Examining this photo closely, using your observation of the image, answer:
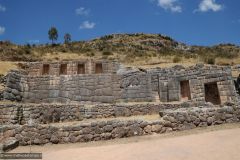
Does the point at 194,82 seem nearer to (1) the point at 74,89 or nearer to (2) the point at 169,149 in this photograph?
(1) the point at 74,89

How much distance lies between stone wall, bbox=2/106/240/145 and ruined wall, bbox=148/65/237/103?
5584 millimetres

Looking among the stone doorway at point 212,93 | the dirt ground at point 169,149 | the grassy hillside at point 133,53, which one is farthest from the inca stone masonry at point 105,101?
the grassy hillside at point 133,53

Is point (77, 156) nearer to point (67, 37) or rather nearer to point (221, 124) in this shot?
point (221, 124)

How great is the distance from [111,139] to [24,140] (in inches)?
110

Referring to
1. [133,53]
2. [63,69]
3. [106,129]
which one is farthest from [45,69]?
[133,53]

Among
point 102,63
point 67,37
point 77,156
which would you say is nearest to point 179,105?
point 102,63

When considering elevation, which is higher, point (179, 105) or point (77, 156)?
point (179, 105)

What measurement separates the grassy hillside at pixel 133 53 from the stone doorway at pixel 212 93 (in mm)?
11829

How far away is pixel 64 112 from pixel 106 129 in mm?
4484

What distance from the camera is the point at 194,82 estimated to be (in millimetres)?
15609

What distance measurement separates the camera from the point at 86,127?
9.35 meters

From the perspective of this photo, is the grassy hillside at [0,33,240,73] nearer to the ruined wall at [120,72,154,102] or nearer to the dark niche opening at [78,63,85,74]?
the dark niche opening at [78,63,85,74]

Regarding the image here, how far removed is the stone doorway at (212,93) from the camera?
15.2 meters

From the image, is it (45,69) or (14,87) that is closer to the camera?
(14,87)
